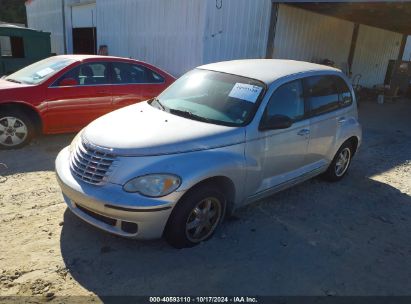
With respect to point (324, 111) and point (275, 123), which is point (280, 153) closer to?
point (275, 123)

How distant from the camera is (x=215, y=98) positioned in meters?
3.93

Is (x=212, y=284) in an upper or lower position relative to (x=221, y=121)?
lower

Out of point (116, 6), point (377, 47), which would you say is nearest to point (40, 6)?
point (116, 6)

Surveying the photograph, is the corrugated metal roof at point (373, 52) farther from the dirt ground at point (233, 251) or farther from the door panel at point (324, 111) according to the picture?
the dirt ground at point (233, 251)

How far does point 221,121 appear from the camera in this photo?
364 cm

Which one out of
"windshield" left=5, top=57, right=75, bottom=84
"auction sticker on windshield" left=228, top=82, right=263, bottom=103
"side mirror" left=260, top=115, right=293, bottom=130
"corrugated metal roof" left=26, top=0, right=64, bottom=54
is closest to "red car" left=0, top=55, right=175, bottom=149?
"windshield" left=5, top=57, right=75, bottom=84

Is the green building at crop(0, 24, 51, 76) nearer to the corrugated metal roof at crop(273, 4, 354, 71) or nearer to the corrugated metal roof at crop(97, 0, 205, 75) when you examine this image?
the corrugated metal roof at crop(97, 0, 205, 75)

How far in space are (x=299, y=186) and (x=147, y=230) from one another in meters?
2.71

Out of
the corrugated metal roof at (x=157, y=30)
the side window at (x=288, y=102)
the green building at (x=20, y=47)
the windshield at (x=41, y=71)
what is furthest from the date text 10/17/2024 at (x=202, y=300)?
the green building at (x=20, y=47)

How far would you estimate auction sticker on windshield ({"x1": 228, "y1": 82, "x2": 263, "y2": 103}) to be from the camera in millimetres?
3789

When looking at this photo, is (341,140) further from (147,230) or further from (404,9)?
(404,9)

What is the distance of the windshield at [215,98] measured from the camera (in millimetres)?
3707

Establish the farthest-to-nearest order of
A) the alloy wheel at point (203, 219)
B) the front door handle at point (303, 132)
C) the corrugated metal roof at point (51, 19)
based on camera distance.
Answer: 1. the corrugated metal roof at point (51, 19)
2. the front door handle at point (303, 132)
3. the alloy wheel at point (203, 219)

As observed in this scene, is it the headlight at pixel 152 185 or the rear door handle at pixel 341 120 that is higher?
the rear door handle at pixel 341 120
